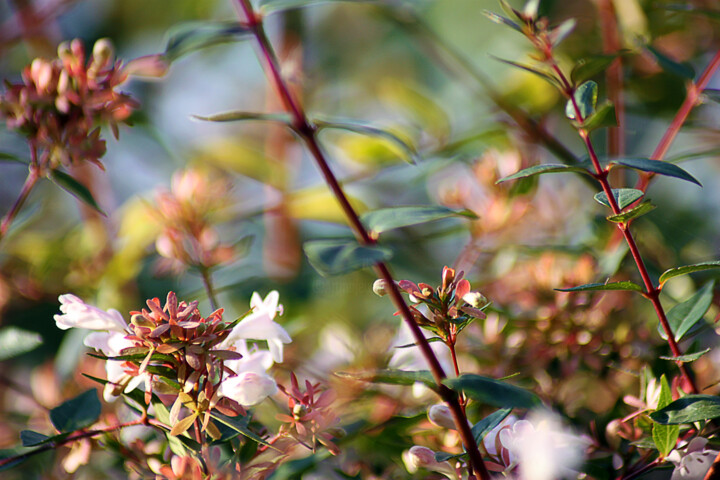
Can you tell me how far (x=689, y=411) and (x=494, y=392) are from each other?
150 millimetres

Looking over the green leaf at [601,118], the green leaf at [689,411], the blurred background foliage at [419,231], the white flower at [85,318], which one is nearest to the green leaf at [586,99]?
the green leaf at [601,118]

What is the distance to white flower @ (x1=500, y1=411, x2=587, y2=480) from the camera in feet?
1.13

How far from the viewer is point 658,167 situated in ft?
1.38

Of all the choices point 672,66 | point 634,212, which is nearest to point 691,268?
point 634,212

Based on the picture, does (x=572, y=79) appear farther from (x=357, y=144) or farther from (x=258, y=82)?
(x=258, y=82)

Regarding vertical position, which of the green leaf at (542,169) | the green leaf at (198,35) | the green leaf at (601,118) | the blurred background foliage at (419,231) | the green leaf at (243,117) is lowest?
the blurred background foliage at (419,231)

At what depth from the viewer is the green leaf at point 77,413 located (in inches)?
19.7

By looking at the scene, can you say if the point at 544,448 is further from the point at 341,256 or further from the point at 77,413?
the point at 77,413

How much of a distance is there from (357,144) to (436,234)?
0.86 feet

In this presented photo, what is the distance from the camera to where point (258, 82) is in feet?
6.53

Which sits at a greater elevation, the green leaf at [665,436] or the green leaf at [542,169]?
the green leaf at [542,169]

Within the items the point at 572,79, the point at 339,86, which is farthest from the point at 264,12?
the point at 339,86

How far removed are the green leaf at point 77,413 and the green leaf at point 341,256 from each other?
249 mm

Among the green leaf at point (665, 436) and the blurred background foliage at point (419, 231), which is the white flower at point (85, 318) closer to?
the blurred background foliage at point (419, 231)
